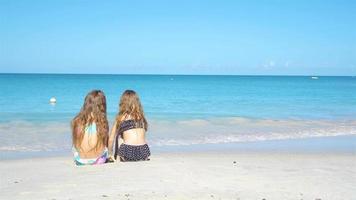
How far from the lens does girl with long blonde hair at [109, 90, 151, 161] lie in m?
7.92

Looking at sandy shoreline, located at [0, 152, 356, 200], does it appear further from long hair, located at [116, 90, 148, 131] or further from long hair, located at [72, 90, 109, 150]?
long hair, located at [116, 90, 148, 131]

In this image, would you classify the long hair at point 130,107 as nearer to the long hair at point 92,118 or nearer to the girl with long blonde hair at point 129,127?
the girl with long blonde hair at point 129,127

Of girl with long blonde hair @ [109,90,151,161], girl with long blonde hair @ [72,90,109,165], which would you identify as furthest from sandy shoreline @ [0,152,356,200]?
girl with long blonde hair @ [72,90,109,165]

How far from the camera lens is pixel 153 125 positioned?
61.4 feet

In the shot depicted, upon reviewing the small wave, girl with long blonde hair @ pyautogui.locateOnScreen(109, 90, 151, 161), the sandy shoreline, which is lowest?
the small wave

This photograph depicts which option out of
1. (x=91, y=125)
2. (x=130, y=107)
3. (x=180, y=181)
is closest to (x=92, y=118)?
(x=91, y=125)

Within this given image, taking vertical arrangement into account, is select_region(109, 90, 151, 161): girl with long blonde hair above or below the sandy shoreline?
above

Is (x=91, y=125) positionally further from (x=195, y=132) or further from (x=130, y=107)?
(x=195, y=132)

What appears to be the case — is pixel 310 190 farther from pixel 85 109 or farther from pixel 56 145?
pixel 56 145

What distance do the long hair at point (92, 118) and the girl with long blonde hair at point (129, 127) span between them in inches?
12.3

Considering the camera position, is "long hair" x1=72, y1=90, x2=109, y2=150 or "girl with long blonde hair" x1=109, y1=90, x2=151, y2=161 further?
"girl with long blonde hair" x1=109, y1=90, x2=151, y2=161

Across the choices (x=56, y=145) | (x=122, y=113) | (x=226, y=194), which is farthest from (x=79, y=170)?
(x=56, y=145)

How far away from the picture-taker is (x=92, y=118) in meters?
7.60

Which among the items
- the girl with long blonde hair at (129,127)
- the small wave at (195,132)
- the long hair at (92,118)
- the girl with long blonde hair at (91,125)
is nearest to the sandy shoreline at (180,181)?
the girl with long blonde hair at (129,127)
